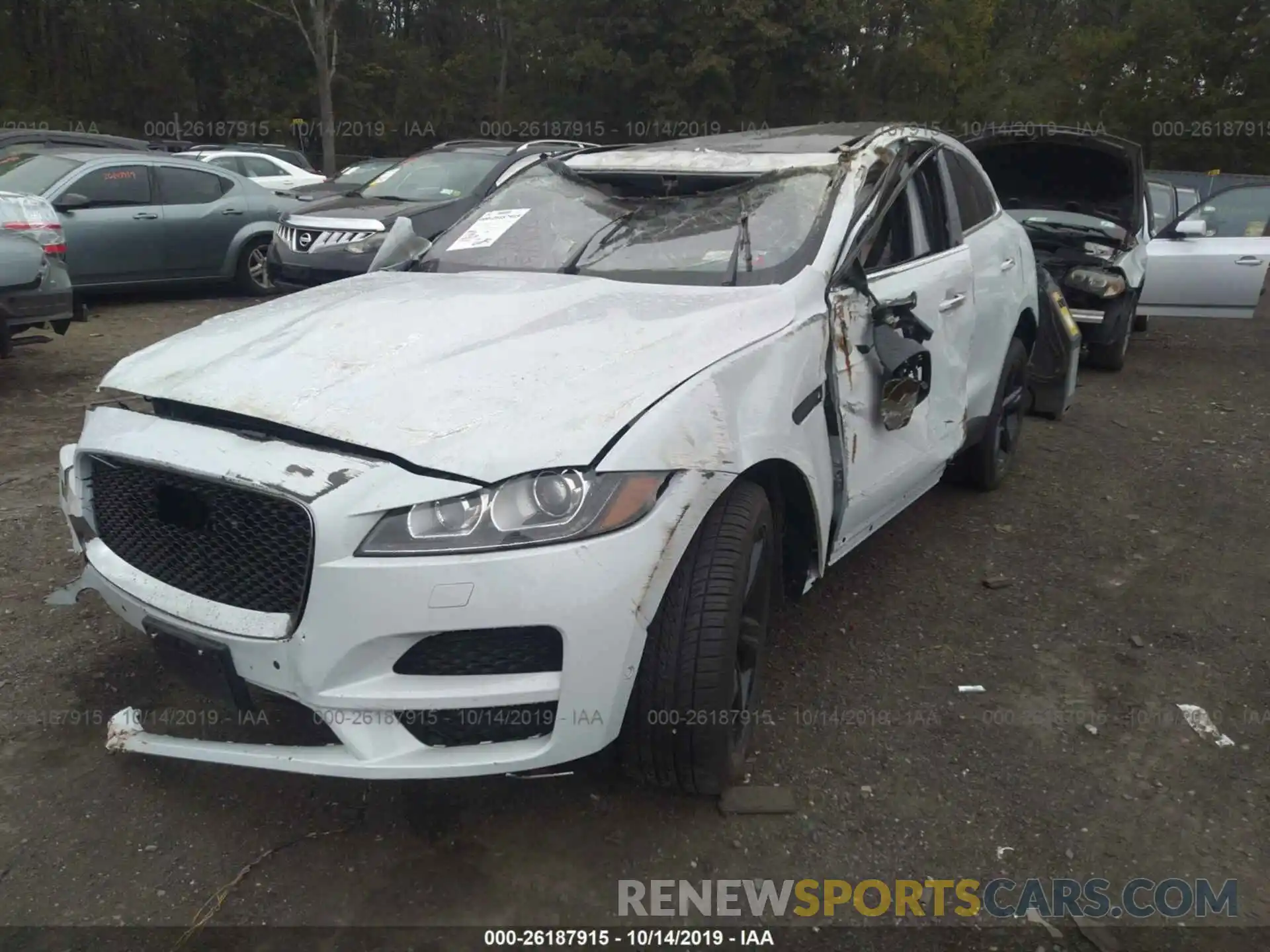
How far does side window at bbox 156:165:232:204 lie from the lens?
32.7ft

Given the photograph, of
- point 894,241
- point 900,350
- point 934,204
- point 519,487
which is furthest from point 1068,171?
point 519,487

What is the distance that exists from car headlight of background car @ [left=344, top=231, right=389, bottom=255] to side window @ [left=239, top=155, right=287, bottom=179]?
9.05m

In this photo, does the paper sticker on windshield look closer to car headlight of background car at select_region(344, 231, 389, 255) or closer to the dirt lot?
the dirt lot

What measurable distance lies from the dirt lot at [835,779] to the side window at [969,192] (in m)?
1.44

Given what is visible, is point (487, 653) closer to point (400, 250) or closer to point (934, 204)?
point (400, 250)

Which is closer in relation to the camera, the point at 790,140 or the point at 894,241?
the point at 894,241

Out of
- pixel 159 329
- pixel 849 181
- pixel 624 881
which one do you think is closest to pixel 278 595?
pixel 624 881

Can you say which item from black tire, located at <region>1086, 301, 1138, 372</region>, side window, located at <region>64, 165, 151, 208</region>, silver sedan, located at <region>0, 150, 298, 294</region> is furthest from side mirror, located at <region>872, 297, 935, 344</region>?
side window, located at <region>64, 165, 151, 208</region>

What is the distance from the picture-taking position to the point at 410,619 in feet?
7.13

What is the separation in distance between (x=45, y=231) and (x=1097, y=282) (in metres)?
7.57

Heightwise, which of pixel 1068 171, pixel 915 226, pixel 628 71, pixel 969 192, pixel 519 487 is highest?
pixel 628 71

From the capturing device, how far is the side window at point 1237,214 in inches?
362

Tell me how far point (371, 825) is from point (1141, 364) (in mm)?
8345

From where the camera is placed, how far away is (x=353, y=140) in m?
37.3
